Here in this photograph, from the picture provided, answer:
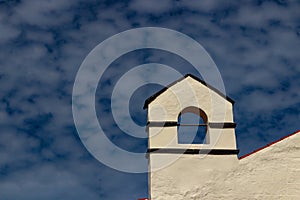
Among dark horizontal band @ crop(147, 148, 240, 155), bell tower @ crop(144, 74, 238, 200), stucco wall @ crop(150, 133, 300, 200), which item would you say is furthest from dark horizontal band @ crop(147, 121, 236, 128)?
stucco wall @ crop(150, 133, 300, 200)

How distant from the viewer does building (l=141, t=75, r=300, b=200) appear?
1171 centimetres

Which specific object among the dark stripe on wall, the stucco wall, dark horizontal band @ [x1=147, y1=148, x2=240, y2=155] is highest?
the dark stripe on wall

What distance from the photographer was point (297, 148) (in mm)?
12195

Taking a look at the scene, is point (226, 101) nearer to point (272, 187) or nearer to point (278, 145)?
point (278, 145)

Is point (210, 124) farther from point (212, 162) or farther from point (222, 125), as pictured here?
point (212, 162)

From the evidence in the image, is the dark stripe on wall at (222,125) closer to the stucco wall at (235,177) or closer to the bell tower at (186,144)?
the bell tower at (186,144)

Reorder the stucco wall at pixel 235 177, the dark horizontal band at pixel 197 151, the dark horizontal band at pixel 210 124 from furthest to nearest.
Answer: the dark horizontal band at pixel 210 124 → the dark horizontal band at pixel 197 151 → the stucco wall at pixel 235 177

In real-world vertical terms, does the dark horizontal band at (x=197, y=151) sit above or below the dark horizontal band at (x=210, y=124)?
below

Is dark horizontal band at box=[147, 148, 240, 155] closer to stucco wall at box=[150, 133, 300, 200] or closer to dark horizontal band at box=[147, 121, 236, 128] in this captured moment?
stucco wall at box=[150, 133, 300, 200]

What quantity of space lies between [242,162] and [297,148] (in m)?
1.57

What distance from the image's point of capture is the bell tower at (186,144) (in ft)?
38.7

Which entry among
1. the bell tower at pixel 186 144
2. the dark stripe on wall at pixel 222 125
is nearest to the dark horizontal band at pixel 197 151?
the bell tower at pixel 186 144

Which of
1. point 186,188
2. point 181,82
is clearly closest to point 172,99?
point 181,82

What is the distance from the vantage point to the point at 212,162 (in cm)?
1203
